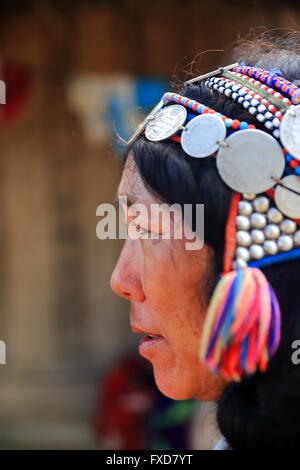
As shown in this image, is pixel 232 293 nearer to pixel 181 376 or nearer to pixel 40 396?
pixel 181 376

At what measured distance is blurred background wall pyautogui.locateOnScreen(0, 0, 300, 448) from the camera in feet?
14.2

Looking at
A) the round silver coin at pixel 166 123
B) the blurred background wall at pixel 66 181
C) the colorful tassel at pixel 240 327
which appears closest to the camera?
the colorful tassel at pixel 240 327

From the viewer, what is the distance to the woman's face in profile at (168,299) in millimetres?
1192

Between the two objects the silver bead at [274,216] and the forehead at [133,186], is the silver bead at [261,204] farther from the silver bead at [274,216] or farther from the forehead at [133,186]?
the forehead at [133,186]

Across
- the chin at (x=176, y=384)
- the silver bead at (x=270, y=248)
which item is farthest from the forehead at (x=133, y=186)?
the chin at (x=176, y=384)

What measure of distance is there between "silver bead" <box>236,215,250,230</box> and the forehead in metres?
0.18

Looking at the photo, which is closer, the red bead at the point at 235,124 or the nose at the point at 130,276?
the red bead at the point at 235,124

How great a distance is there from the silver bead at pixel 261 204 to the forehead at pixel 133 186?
7.6 inches

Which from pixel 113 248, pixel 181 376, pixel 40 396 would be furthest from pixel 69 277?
pixel 181 376

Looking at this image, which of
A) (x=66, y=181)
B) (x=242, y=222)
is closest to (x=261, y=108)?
(x=242, y=222)

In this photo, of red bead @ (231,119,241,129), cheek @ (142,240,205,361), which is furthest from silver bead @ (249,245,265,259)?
red bead @ (231,119,241,129)

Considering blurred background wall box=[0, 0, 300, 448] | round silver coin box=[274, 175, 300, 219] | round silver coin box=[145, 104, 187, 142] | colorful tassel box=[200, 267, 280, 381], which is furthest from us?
blurred background wall box=[0, 0, 300, 448]

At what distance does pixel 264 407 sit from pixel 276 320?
0.19 meters

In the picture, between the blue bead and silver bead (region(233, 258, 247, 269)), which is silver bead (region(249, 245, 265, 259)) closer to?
silver bead (region(233, 258, 247, 269))
